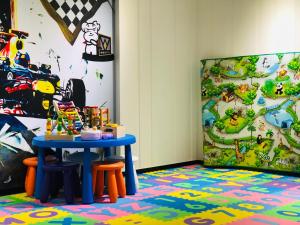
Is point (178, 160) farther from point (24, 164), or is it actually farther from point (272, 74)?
point (24, 164)

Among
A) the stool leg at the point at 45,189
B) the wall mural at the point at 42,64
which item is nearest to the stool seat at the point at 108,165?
the stool leg at the point at 45,189

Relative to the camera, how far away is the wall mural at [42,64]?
4.44 meters

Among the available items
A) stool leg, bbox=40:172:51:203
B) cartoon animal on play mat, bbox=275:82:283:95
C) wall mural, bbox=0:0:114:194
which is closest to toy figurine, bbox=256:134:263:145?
cartoon animal on play mat, bbox=275:82:283:95

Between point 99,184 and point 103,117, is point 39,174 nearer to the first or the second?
point 99,184

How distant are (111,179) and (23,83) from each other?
1.47m

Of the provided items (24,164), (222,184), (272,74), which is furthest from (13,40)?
(272,74)

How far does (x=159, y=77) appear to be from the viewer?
5.94 m

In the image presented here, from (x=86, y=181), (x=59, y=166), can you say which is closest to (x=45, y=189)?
(x=59, y=166)

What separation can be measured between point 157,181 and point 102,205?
1294 millimetres

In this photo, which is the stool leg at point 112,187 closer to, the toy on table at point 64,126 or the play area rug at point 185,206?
the play area rug at point 185,206

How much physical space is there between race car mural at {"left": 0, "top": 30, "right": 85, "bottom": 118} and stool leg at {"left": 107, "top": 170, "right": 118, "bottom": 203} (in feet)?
3.95

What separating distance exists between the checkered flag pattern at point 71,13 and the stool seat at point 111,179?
1705mm

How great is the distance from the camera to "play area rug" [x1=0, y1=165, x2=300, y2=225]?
135 inches

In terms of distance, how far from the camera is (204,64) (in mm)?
6227
